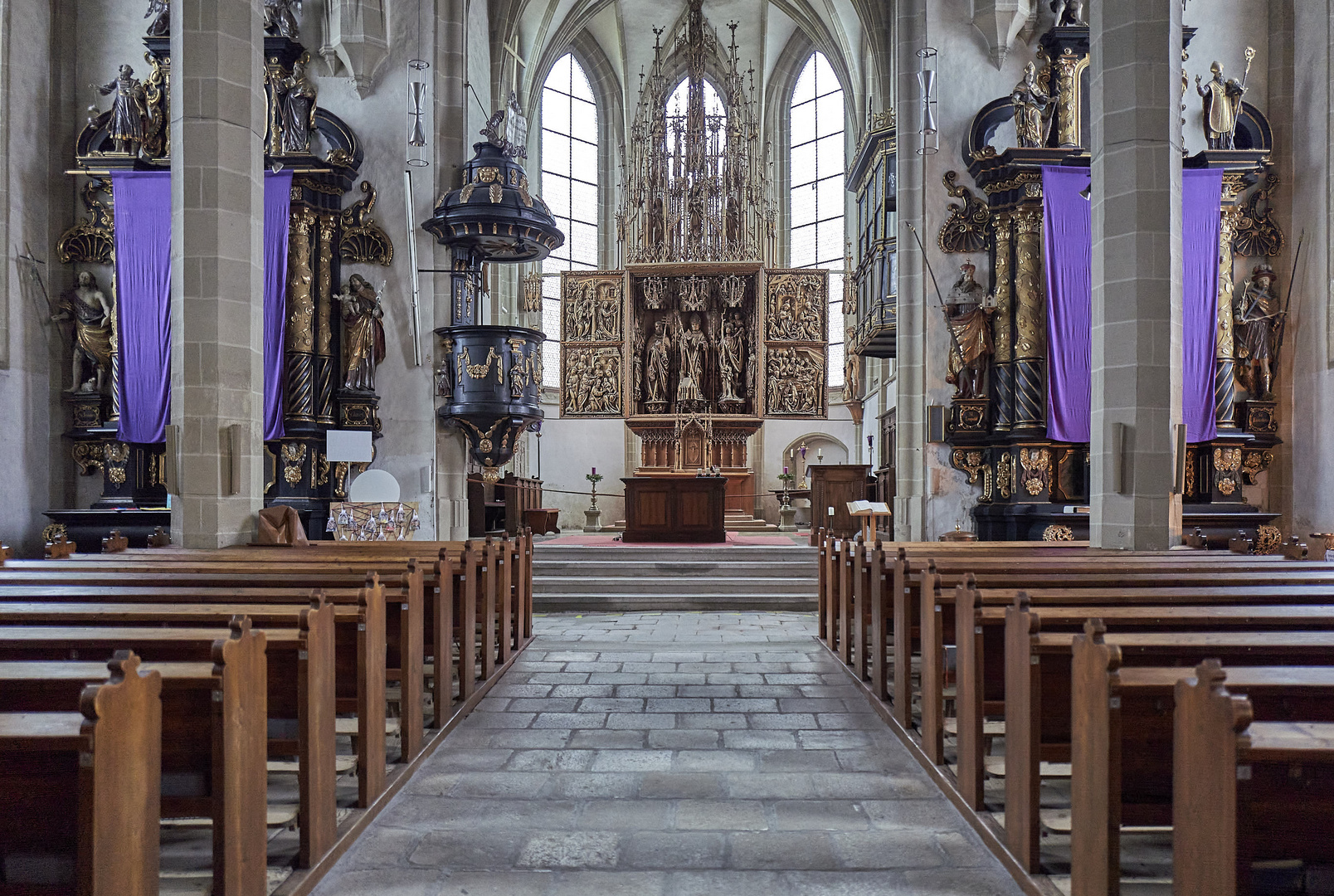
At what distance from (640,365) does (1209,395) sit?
9108mm

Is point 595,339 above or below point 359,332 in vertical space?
above

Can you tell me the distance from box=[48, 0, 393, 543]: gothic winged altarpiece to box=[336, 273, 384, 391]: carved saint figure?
15 millimetres

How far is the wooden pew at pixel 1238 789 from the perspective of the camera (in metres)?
1.80

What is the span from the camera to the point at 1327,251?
1096 centimetres

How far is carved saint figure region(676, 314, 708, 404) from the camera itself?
16844mm

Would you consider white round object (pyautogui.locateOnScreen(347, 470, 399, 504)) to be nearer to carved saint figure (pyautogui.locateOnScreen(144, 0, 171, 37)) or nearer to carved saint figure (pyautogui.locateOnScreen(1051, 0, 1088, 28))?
carved saint figure (pyautogui.locateOnScreen(144, 0, 171, 37))

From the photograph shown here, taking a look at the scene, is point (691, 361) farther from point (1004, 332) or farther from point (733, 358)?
point (1004, 332)

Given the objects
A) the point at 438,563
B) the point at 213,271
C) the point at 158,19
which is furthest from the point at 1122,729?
the point at 158,19

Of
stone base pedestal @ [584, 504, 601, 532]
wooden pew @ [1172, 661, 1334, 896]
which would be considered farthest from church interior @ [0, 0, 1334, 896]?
stone base pedestal @ [584, 504, 601, 532]

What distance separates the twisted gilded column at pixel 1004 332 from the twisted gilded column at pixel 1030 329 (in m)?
0.07

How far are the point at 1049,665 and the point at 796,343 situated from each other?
1358cm

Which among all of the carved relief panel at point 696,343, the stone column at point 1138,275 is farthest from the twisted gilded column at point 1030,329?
the carved relief panel at point 696,343

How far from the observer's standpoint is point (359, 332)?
12.2 meters

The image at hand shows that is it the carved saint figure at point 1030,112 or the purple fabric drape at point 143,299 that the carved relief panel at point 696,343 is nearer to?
the carved saint figure at point 1030,112
